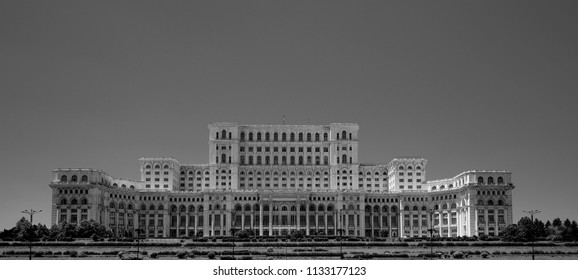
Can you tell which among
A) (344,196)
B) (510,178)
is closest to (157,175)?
(344,196)

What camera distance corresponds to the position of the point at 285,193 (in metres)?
166

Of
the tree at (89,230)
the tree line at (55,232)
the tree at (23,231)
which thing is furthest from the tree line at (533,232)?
the tree at (23,231)

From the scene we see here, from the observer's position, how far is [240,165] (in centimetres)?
17712

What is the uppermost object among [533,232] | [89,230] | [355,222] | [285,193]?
[285,193]

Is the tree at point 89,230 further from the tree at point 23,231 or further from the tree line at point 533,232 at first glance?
the tree line at point 533,232

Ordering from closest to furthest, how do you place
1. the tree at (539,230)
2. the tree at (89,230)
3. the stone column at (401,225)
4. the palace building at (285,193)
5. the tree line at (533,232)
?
the tree line at (533,232) < the tree at (539,230) < the tree at (89,230) < the palace building at (285,193) < the stone column at (401,225)

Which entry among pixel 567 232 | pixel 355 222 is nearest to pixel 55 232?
pixel 355 222

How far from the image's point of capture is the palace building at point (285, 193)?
502 feet

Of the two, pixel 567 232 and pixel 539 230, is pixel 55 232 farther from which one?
pixel 567 232

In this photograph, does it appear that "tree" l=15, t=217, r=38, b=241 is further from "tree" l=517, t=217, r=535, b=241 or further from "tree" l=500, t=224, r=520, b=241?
"tree" l=517, t=217, r=535, b=241

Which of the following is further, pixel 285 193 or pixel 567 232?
pixel 285 193

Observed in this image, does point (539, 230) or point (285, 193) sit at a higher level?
point (285, 193)

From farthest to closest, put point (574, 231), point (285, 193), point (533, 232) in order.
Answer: point (285, 193) < point (574, 231) < point (533, 232)
